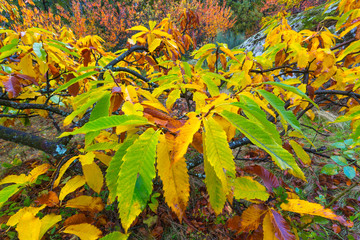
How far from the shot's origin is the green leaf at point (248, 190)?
0.48m

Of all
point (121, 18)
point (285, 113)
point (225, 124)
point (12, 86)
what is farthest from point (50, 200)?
point (121, 18)

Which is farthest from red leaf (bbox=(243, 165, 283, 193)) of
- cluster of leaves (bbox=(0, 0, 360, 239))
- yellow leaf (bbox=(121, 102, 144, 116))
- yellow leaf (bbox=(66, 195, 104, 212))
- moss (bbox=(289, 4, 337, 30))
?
moss (bbox=(289, 4, 337, 30))

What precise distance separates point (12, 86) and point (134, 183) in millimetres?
744

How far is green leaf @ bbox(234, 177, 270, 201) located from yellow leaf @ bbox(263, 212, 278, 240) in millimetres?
55

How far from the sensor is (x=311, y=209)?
0.45 meters

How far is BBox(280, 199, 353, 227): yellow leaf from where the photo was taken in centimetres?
42

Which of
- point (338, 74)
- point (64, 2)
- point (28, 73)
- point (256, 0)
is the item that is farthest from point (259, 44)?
point (64, 2)

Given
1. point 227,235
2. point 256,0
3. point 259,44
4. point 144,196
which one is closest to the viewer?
point 144,196

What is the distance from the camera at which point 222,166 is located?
0.27 metres

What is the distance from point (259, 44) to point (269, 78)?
230 cm

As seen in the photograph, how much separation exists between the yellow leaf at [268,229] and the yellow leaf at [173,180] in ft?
0.94

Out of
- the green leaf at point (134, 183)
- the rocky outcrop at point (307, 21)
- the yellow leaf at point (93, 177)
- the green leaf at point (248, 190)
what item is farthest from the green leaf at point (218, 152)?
the rocky outcrop at point (307, 21)

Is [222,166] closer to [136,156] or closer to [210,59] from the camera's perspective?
[136,156]

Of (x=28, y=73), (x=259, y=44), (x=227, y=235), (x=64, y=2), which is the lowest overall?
(x=227, y=235)
